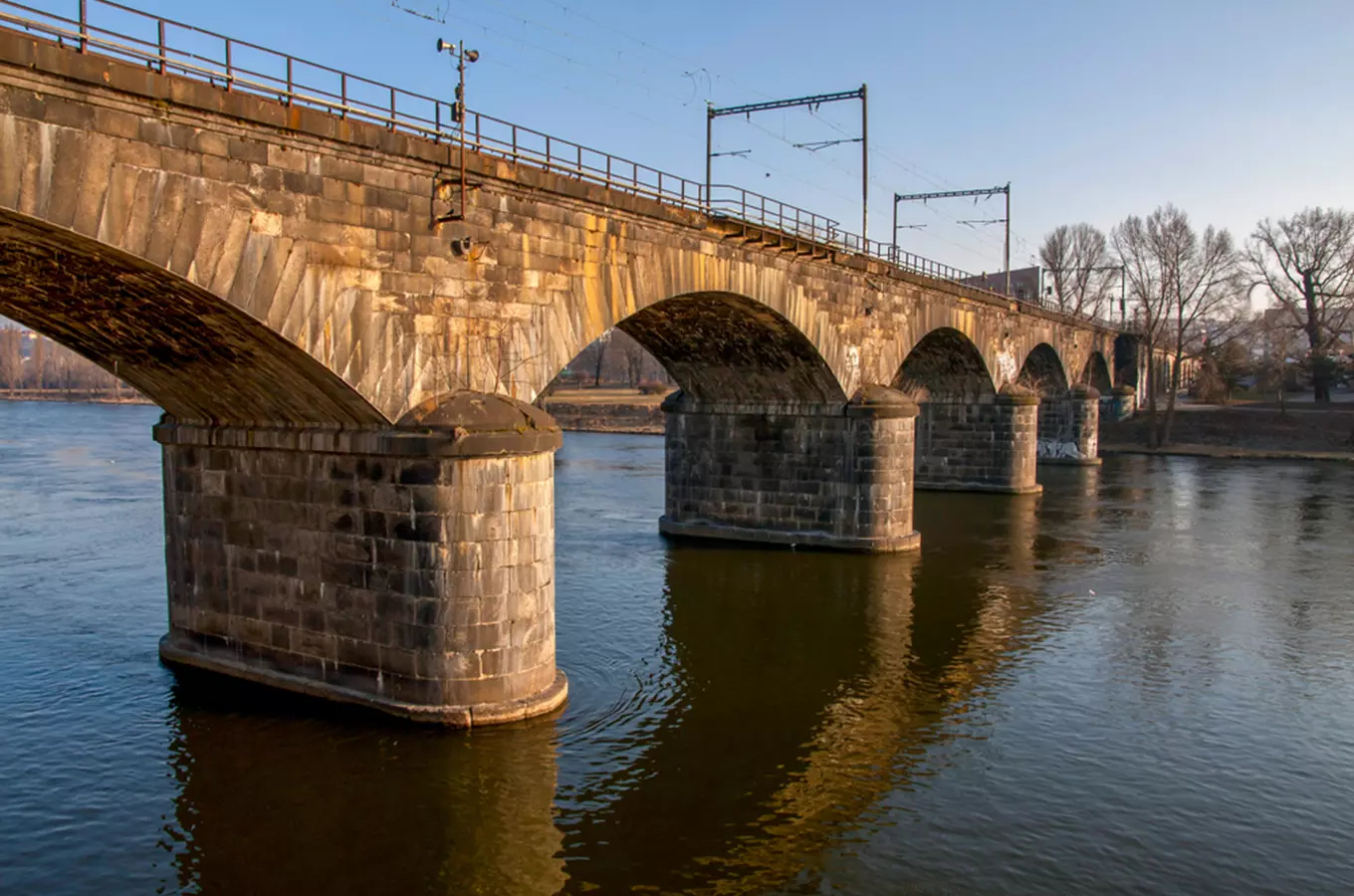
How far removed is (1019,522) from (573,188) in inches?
Answer: 861

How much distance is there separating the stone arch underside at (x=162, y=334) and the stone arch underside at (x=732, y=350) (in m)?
9.12

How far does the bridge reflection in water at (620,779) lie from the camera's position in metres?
9.90

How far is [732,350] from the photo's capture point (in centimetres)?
2520

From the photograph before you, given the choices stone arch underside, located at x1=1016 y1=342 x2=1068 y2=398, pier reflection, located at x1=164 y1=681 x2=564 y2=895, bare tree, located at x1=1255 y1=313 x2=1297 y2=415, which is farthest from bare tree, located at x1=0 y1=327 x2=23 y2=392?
pier reflection, located at x1=164 y1=681 x2=564 y2=895

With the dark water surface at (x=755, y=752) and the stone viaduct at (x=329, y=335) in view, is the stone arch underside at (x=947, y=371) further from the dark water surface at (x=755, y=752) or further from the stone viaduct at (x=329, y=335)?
the stone viaduct at (x=329, y=335)

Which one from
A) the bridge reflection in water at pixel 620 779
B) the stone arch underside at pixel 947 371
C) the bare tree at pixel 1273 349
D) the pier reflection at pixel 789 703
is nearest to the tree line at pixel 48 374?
the stone arch underside at pixel 947 371

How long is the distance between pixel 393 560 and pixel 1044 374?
147 ft

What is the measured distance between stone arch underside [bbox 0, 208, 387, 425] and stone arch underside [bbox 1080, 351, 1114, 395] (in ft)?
169

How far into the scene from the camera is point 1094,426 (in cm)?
5234

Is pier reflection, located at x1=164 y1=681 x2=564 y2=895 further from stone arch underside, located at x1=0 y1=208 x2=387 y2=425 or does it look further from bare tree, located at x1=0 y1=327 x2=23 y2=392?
bare tree, located at x1=0 y1=327 x2=23 y2=392

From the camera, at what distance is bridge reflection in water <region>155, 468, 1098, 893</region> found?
9898 millimetres

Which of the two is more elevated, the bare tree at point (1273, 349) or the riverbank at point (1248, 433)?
the bare tree at point (1273, 349)

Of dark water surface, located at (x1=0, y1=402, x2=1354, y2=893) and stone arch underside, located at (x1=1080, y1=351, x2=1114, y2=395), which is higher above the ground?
stone arch underside, located at (x1=1080, y1=351, x2=1114, y2=395)

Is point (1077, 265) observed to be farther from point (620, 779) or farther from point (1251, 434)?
point (620, 779)
